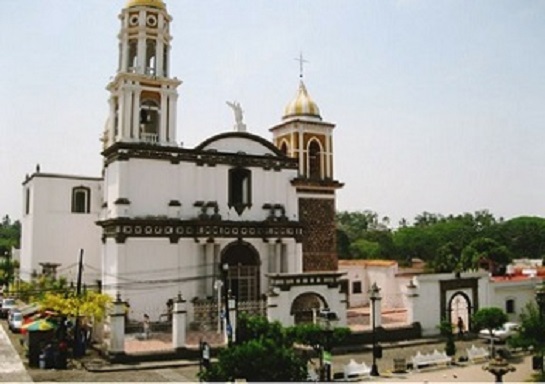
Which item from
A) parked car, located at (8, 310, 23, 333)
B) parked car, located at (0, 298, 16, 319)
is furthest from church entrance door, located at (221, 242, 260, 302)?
parked car, located at (0, 298, 16, 319)

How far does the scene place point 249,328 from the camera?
63.7 feet

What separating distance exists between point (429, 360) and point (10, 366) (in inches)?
589

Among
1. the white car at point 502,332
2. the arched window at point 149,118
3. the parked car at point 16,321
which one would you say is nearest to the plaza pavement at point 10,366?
the parked car at point 16,321

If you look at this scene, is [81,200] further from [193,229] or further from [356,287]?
[356,287]

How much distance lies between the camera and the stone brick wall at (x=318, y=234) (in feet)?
105

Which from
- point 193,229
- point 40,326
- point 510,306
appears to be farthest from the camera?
point 510,306

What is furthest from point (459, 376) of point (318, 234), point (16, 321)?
point (16, 321)

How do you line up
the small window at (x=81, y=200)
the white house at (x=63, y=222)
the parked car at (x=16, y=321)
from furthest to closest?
the small window at (x=81, y=200), the white house at (x=63, y=222), the parked car at (x=16, y=321)

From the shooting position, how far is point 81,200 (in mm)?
36344

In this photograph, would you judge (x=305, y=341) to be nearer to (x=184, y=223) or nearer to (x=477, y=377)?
(x=477, y=377)

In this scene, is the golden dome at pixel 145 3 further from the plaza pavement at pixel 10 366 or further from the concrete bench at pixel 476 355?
the concrete bench at pixel 476 355

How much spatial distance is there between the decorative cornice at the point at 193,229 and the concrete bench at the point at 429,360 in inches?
437

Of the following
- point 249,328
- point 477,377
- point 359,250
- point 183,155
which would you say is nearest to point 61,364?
point 249,328

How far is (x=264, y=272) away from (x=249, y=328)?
1044 cm
